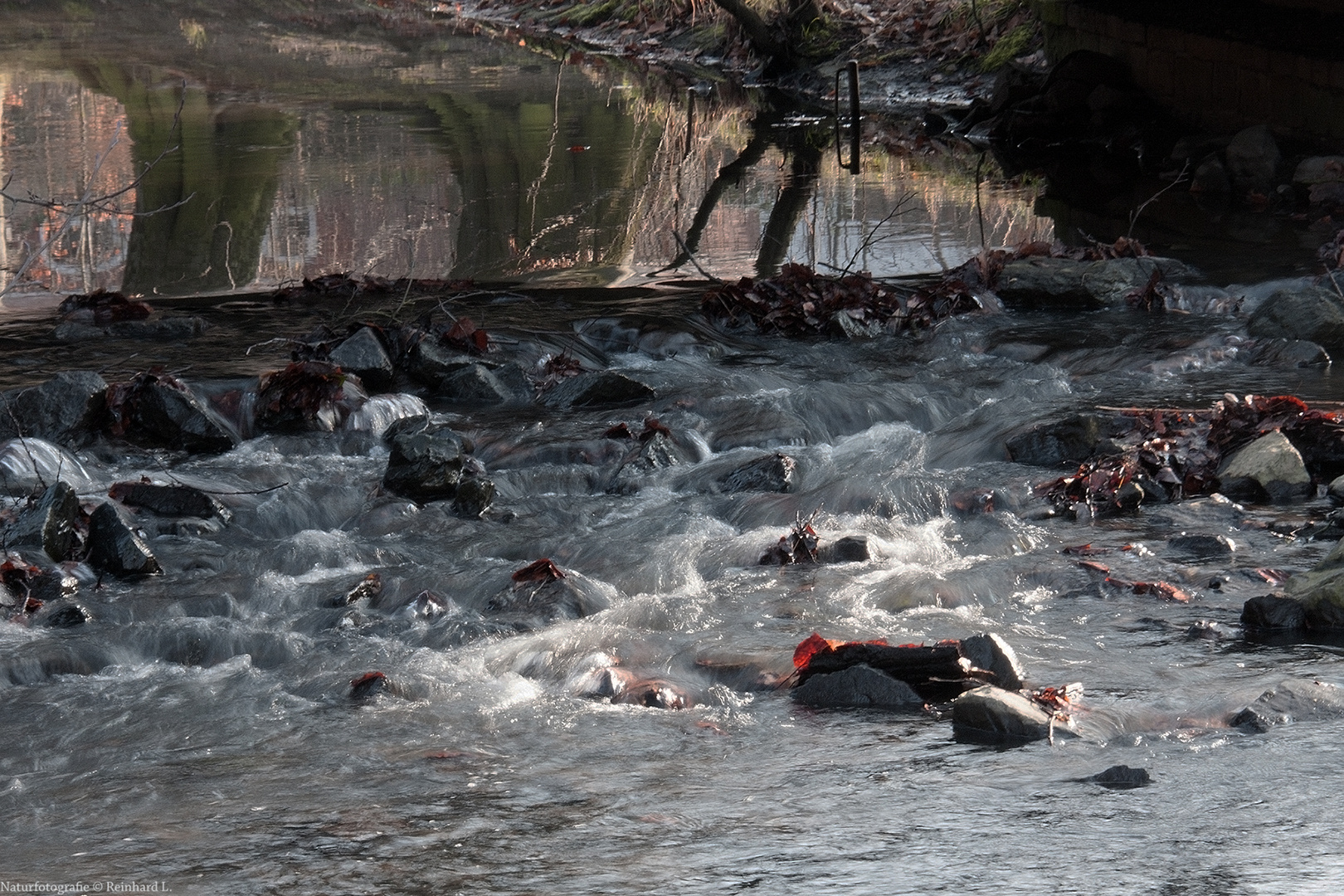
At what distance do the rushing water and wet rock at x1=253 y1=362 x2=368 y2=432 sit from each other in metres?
0.19

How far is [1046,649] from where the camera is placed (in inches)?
Answer: 166

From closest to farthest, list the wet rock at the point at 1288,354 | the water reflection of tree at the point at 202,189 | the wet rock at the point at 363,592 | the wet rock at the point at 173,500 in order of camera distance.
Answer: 1. the wet rock at the point at 363,592
2. the wet rock at the point at 173,500
3. the wet rock at the point at 1288,354
4. the water reflection of tree at the point at 202,189

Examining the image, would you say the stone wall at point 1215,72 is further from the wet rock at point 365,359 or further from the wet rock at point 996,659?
the wet rock at point 996,659

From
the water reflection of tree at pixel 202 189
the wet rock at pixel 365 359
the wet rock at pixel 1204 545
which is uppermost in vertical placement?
the water reflection of tree at pixel 202 189

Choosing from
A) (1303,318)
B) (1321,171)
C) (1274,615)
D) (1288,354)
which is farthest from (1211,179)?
(1274,615)

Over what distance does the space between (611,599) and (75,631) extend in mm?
1958

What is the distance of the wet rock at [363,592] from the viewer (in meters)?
5.13

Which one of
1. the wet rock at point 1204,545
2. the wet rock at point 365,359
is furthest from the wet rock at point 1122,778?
the wet rock at point 365,359

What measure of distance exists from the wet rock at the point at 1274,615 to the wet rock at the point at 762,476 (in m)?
2.48

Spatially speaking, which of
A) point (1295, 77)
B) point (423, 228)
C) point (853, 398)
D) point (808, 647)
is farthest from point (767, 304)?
point (1295, 77)

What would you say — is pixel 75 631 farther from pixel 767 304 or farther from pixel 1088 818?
pixel 767 304

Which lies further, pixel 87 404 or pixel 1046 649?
pixel 87 404

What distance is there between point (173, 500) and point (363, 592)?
58.2 inches

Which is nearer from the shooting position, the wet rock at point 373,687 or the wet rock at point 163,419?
the wet rock at point 373,687
